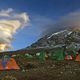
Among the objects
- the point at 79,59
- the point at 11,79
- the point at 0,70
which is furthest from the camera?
the point at 79,59

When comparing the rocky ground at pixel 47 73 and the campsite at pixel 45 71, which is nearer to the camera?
the rocky ground at pixel 47 73

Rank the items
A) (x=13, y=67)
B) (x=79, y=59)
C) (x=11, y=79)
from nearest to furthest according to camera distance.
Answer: (x=11, y=79), (x=13, y=67), (x=79, y=59)

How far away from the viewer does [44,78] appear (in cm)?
3394

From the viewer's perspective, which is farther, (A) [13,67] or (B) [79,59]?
(B) [79,59]

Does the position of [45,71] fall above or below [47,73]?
above

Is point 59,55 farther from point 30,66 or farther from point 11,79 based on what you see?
point 11,79

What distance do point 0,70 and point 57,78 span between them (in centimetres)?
1385

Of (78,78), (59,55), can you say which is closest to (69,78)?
(78,78)

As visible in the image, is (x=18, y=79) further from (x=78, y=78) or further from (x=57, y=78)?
(x=78, y=78)

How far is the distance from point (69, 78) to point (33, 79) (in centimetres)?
373

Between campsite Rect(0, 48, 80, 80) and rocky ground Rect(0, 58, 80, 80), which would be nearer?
rocky ground Rect(0, 58, 80, 80)

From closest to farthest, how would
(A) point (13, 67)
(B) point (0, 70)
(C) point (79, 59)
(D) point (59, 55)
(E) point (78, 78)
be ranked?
1. (E) point (78, 78)
2. (B) point (0, 70)
3. (A) point (13, 67)
4. (C) point (79, 59)
5. (D) point (59, 55)

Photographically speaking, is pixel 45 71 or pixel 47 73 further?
pixel 45 71

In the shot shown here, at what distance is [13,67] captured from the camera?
48.9 metres
